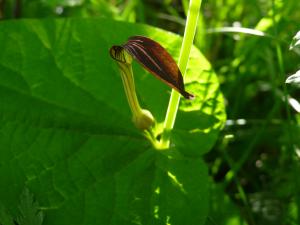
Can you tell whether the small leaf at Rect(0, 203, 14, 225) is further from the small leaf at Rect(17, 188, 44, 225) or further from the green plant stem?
the green plant stem

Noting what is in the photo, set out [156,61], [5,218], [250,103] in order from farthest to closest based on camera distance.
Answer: [250,103]
[5,218]
[156,61]

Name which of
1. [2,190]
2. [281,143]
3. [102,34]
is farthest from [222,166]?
[2,190]

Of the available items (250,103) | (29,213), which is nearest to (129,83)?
(29,213)

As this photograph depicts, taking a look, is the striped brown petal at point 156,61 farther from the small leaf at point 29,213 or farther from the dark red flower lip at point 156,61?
the small leaf at point 29,213

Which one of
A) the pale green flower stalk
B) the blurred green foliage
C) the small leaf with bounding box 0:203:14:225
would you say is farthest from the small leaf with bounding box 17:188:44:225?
the blurred green foliage

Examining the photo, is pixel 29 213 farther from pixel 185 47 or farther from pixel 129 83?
pixel 185 47

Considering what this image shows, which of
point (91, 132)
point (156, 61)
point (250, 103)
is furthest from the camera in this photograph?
point (250, 103)

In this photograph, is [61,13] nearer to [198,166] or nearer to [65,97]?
[65,97]
